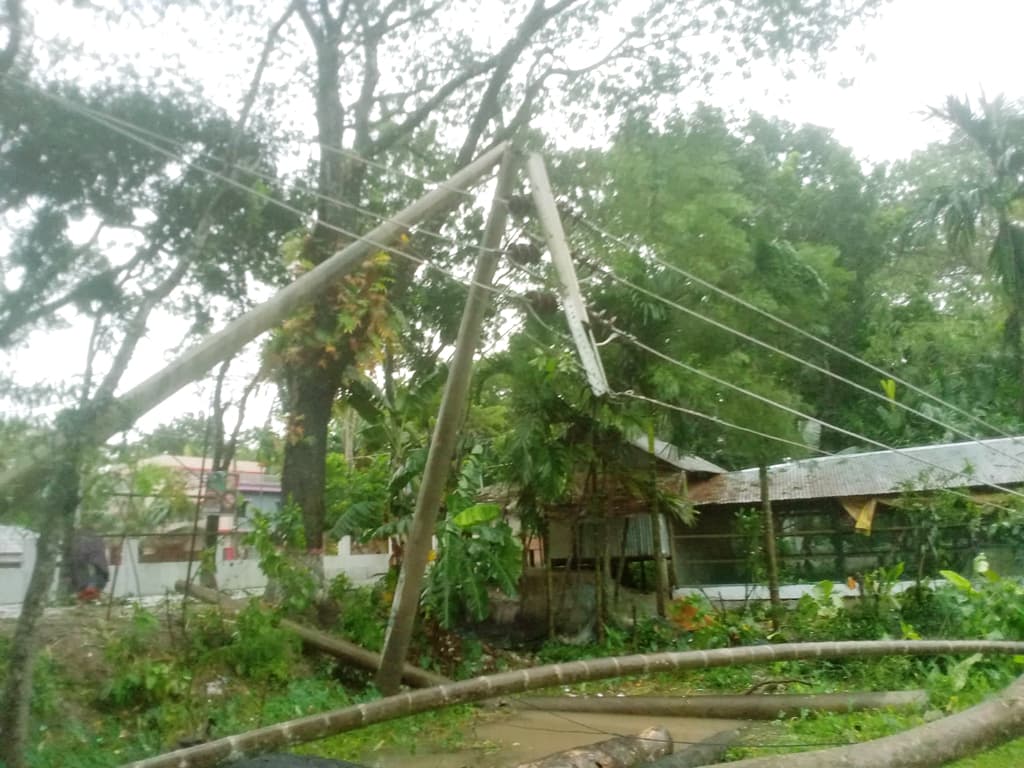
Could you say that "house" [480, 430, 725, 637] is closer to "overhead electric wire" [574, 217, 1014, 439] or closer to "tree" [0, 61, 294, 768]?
"overhead electric wire" [574, 217, 1014, 439]

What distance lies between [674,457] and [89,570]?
9854 mm

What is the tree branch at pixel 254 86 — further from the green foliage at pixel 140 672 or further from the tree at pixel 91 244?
the green foliage at pixel 140 672

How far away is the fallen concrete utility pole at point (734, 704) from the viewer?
9.20 meters

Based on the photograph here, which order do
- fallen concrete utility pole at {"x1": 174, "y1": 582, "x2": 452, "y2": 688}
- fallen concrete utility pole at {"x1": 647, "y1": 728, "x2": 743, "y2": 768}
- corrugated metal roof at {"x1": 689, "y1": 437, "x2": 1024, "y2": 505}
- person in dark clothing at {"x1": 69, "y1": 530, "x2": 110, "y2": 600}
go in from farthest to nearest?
corrugated metal roof at {"x1": 689, "y1": 437, "x2": 1024, "y2": 505}, fallen concrete utility pole at {"x1": 174, "y1": 582, "x2": 452, "y2": 688}, person in dark clothing at {"x1": 69, "y1": 530, "x2": 110, "y2": 600}, fallen concrete utility pole at {"x1": 647, "y1": 728, "x2": 743, "y2": 768}

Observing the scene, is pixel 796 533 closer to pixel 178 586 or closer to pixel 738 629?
pixel 738 629

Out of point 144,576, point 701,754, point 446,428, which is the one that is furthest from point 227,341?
point 701,754

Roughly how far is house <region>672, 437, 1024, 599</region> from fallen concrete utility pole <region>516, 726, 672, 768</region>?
313 inches

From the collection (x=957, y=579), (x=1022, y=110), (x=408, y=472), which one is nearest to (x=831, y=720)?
(x=957, y=579)

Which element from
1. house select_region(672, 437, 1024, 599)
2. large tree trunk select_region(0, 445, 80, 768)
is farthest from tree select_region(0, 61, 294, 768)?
house select_region(672, 437, 1024, 599)

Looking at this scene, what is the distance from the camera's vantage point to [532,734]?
9.30 metres

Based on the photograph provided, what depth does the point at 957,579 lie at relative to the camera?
11.5 m

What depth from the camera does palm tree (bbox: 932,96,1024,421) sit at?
15.1m

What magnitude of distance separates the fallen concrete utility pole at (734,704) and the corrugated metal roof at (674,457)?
13.1ft

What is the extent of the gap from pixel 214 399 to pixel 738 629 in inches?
322
